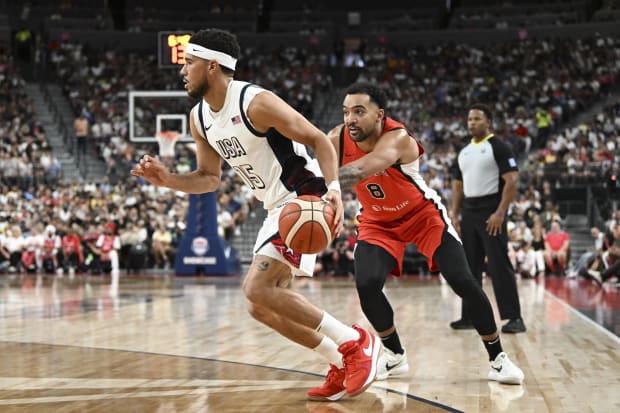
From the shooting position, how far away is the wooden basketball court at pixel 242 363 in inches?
180

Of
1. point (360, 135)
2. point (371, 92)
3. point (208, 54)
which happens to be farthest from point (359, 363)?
point (208, 54)

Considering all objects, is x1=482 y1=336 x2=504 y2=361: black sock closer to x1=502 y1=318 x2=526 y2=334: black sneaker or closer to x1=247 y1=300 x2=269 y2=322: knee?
x1=247 y1=300 x2=269 y2=322: knee

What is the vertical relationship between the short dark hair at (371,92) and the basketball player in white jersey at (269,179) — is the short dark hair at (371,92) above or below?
above

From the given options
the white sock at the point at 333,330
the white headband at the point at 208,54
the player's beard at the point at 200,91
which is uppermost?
the white headband at the point at 208,54

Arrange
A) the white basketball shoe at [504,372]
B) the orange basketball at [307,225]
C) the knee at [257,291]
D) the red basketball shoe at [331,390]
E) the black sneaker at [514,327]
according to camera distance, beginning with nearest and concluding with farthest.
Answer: the orange basketball at [307,225]
the knee at [257,291]
the red basketball shoe at [331,390]
the white basketball shoe at [504,372]
the black sneaker at [514,327]

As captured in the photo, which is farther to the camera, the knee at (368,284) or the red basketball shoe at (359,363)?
the knee at (368,284)

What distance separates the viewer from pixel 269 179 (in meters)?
4.71

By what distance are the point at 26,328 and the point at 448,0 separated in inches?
994

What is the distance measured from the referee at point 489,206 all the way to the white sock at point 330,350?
129 inches

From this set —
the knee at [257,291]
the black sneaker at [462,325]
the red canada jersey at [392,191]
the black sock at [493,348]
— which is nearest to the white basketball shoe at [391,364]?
the black sock at [493,348]

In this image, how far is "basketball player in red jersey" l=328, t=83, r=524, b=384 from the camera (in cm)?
517

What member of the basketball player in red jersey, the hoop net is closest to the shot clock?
the hoop net

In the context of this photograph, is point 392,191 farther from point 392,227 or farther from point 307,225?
point 307,225

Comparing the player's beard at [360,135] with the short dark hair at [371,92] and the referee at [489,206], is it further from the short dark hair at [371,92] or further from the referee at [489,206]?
the referee at [489,206]
